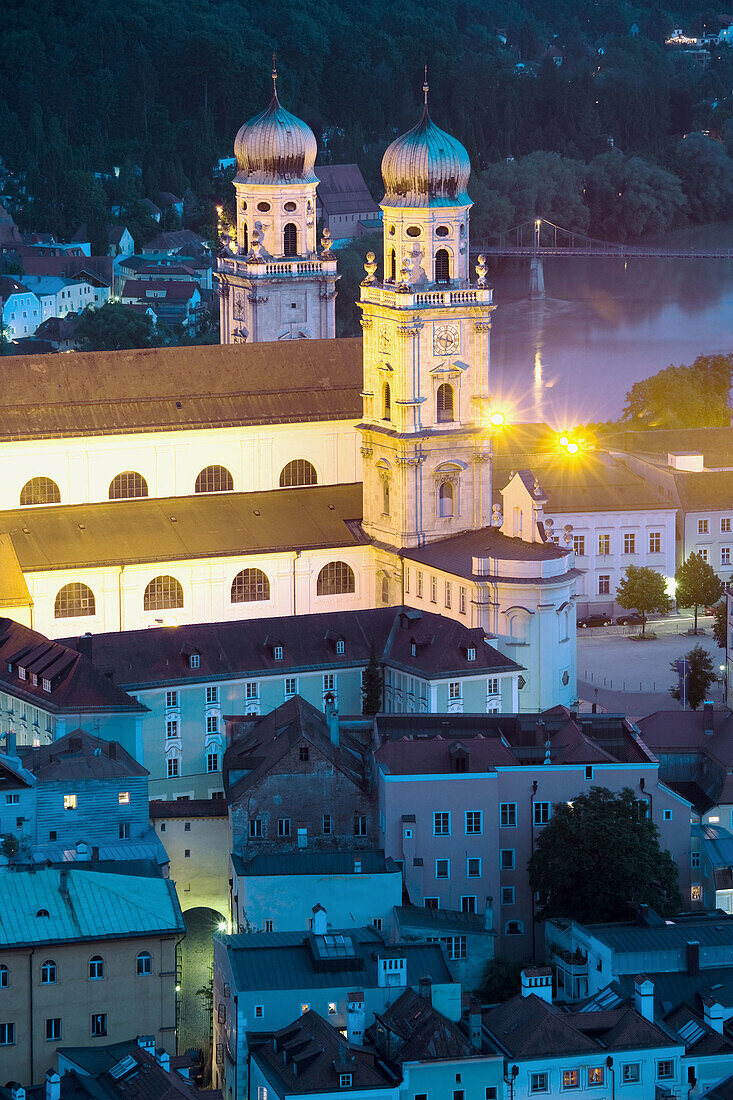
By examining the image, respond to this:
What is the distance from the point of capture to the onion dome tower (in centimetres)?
7862

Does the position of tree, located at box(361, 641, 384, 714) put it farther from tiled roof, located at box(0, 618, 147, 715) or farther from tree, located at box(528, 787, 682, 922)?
tree, located at box(528, 787, 682, 922)

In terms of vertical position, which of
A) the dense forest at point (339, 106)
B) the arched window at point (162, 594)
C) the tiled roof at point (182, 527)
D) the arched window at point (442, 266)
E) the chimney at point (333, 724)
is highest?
the dense forest at point (339, 106)

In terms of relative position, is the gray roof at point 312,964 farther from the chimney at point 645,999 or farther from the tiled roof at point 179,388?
the tiled roof at point 179,388

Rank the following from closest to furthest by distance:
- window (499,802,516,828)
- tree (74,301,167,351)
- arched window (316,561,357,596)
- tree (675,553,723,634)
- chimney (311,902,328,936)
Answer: chimney (311,902,328,936) < window (499,802,516,828) < arched window (316,561,357,596) < tree (675,553,723,634) < tree (74,301,167,351)

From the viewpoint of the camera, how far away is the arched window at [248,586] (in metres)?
69.9

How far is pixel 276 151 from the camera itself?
7856 cm

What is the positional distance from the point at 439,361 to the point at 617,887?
58.9 feet

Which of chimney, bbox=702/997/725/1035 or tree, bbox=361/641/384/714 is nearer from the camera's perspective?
chimney, bbox=702/997/725/1035

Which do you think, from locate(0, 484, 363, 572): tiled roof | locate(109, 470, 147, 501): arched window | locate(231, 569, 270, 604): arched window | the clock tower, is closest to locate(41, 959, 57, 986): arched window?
locate(0, 484, 363, 572): tiled roof

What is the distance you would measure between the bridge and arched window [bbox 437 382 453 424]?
6506cm

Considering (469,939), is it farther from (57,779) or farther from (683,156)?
(683,156)

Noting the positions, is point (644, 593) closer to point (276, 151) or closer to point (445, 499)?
point (445, 499)

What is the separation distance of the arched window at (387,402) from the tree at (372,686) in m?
7.22

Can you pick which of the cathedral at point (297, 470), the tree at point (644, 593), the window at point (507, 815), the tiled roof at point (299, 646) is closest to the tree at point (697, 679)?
the cathedral at point (297, 470)
